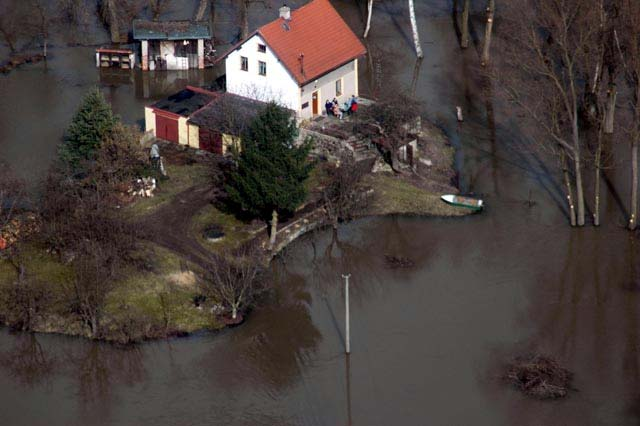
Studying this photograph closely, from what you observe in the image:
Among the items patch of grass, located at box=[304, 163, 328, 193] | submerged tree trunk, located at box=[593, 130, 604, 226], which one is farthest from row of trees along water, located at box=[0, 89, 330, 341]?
submerged tree trunk, located at box=[593, 130, 604, 226]

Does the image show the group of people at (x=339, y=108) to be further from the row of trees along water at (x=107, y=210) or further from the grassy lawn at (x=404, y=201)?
the row of trees along water at (x=107, y=210)

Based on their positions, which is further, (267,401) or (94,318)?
(94,318)

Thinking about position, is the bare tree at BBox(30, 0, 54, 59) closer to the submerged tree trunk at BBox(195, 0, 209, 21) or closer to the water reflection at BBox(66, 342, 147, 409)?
the submerged tree trunk at BBox(195, 0, 209, 21)

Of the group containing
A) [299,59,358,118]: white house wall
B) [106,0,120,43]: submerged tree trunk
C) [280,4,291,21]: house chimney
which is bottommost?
[299,59,358,118]: white house wall

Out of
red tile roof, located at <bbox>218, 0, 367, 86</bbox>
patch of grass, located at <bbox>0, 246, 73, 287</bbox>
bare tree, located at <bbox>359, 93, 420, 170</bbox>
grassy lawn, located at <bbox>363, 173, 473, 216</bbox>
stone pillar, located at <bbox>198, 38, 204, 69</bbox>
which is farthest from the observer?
stone pillar, located at <bbox>198, 38, 204, 69</bbox>

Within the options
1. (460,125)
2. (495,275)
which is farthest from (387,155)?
(495,275)

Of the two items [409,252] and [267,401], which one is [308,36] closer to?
[409,252]

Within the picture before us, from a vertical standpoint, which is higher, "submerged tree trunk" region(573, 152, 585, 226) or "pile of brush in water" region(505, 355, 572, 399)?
"submerged tree trunk" region(573, 152, 585, 226)
